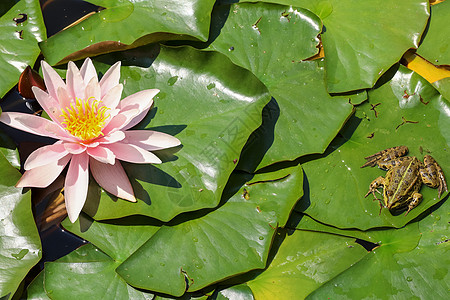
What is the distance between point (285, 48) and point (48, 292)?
7.46ft

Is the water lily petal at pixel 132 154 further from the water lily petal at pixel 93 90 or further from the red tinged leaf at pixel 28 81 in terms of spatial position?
the red tinged leaf at pixel 28 81

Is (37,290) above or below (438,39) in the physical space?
below

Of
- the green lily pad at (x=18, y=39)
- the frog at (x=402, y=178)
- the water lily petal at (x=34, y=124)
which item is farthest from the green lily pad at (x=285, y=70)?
the green lily pad at (x=18, y=39)

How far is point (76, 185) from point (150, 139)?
53 cm

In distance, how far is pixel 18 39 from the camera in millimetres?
3068

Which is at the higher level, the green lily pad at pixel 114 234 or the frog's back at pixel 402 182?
the frog's back at pixel 402 182

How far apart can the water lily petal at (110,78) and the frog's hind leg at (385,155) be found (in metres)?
1.78

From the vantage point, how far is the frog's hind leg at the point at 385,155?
2.93 meters

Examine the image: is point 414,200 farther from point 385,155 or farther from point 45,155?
point 45,155

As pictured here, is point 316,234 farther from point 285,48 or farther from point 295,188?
point 285,48

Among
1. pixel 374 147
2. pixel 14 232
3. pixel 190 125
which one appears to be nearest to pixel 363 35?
pixel 374 147

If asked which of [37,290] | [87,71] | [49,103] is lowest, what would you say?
[37,290]

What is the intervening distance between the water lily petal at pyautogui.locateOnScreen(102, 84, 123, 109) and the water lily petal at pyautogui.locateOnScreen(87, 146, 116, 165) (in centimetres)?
28

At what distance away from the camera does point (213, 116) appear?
2.76 metres
